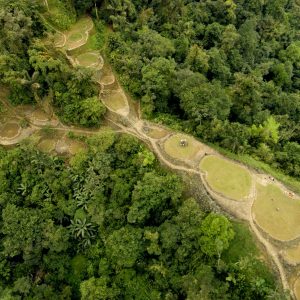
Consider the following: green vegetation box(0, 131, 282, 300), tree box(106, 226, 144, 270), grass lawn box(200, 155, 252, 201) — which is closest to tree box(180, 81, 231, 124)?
grass lawn box(200, 155, 252, 201)

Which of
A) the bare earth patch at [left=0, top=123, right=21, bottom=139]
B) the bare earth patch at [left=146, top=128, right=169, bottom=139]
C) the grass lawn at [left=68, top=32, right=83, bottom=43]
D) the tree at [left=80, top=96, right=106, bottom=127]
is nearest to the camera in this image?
the bare earth patch at [left=146, top=128, right=169, bottom=139]

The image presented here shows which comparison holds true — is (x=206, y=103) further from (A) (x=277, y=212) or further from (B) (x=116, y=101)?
(A) (x=277, y=212)

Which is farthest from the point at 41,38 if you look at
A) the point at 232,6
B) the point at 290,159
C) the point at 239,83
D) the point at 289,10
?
the point at 289,10

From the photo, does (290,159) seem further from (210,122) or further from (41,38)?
(41,38)

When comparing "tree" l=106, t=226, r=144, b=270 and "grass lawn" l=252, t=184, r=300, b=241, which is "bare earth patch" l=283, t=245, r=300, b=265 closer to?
"grass lawn" l=252, t=184, r=300, b=241

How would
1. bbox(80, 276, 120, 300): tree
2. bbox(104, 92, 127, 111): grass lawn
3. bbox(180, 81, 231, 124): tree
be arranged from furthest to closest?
bbox(104, 92, 127, 111): grass lawn
bbox(180, 81, 231, 124): tree
bbox(80, 276, 120, 300): tree
